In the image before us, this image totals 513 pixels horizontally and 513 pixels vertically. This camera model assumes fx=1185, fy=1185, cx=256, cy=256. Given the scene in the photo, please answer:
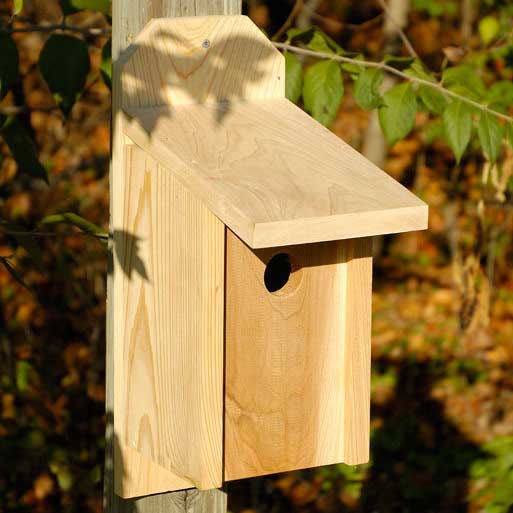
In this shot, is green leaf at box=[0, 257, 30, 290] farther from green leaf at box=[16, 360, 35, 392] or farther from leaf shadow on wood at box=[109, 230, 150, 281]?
green leaf at box=[16, 360, 35, 392]

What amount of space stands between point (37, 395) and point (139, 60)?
3.27m

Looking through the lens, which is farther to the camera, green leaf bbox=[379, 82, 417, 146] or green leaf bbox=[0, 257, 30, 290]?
green leaf bbox=[379, 82, 417, 146]

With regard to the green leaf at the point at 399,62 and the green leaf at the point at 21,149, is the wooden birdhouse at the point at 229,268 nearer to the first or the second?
the green leaf at the point at 21,149

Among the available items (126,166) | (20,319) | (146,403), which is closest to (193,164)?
(126,166)

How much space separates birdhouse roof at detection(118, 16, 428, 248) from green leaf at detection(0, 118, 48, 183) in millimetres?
507

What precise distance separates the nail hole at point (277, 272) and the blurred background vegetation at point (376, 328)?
0.57 metres

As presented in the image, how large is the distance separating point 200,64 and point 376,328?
443 centimetres

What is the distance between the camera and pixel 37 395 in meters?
5.30

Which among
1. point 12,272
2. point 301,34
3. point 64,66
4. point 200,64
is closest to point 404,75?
point 301,34

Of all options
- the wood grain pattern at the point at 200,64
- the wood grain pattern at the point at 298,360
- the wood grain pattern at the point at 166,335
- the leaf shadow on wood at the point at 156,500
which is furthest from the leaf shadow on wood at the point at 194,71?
the leaf shadow on wood at the point at 156,500

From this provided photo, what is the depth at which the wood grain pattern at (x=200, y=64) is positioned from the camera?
7.54ft

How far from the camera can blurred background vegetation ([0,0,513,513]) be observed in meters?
4.78

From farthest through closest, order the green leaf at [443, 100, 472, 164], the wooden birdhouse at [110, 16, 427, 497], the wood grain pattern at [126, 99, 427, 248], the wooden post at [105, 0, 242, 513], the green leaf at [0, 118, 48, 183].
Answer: the green leaf at [443, 100, 472, 164] → the green leaf at [0, 118, 48, 183] → the wooden post at [105, 0, 242, 513] → the wooden birdhouse at [110, 16, 427, 497] → the wood grain pattern at [126, 99, 427, 248]

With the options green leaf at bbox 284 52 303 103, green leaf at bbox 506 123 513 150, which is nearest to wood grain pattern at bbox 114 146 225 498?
green leaf at bbox 284 52 303 103
